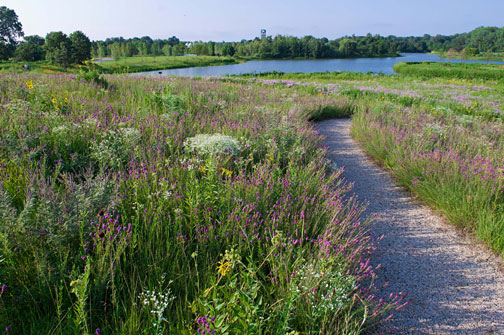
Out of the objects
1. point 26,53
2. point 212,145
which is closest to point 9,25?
point 26,53

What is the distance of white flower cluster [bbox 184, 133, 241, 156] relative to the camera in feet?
13.8

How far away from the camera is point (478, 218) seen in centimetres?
381

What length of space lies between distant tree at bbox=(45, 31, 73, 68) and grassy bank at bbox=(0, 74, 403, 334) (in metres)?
51.4

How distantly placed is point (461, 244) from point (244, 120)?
15.4ft

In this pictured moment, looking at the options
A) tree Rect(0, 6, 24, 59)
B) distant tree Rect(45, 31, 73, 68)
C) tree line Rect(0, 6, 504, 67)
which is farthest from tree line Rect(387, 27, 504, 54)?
tree Rect(0, 6, 24, 59)

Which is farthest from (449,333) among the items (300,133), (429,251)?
(300,133)

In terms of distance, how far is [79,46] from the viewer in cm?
4966

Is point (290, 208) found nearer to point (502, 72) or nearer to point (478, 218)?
point (478, 218)

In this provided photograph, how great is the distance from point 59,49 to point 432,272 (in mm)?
58494

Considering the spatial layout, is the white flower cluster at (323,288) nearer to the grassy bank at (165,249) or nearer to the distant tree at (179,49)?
the grassy bank at (165,249)

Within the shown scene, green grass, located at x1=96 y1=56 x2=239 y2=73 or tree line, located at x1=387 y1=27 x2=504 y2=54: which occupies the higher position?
tree line, located at x1=387 y1=27 x2=504 y2=54

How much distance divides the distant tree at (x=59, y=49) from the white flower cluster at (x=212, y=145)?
52.8 metres

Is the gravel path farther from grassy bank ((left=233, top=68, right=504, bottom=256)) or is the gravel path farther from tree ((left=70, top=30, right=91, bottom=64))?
tree ((left=70, top=30, right=91, bottom=64))

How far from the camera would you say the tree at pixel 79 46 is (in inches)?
1929
